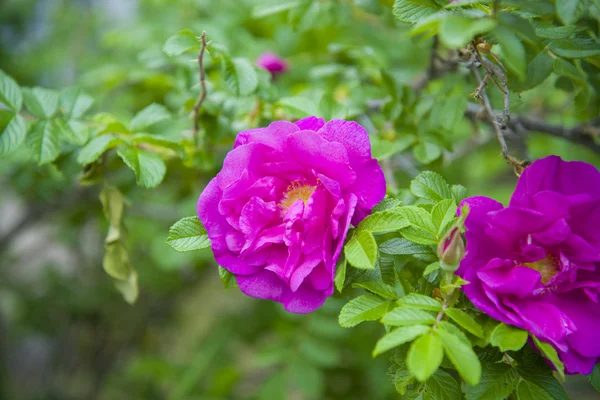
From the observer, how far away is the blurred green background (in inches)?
48.9

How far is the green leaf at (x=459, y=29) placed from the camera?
0.49 metres

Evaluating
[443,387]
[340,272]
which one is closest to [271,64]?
[340,272]

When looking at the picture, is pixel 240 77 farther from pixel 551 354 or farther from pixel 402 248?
pixel 551 354

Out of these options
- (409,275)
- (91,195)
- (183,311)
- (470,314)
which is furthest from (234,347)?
(470,314)

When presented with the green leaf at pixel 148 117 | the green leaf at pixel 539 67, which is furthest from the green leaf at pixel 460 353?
the green leaf at pixel 148 117

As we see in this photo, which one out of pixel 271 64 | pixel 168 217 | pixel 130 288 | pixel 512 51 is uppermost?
pixel 512 51

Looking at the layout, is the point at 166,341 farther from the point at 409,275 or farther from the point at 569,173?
the point at 569,173

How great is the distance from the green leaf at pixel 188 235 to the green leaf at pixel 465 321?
1.06 ft

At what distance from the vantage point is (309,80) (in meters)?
1.54

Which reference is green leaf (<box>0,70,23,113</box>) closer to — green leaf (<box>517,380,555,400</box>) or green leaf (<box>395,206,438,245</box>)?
green leaf (<box>395,206,438,245</box>)

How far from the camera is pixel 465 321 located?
58cm

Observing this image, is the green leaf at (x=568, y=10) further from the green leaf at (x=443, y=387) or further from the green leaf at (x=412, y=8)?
the green leaf at (x=443, y=387)

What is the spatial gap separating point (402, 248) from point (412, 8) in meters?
0.33

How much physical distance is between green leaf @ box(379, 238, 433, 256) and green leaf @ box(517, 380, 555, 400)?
20cm
